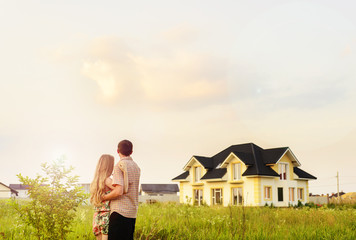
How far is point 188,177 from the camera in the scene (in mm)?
39125

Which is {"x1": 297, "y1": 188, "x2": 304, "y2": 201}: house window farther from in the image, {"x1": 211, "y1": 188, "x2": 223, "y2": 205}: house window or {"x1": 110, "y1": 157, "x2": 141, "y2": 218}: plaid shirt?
{"x1": 110, "y1": 157, "x2": 141, "y2": 218}: plaid shirt

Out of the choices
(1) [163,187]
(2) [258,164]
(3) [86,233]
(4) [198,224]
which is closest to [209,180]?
(2) [258,164]

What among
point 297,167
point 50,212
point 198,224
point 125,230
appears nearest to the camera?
point 125,230

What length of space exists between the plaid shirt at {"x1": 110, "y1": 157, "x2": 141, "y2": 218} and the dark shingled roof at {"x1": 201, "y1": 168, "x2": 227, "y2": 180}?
2920 cm

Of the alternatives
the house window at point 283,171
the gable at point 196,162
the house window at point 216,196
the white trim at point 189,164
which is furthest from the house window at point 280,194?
the white trim at point 189,164

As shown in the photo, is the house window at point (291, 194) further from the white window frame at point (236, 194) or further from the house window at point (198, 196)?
the house window at point (198, 196)

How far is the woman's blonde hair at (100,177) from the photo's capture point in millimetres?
6023

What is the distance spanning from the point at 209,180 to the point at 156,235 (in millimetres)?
26764

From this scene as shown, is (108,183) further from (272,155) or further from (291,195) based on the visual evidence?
(291,195)

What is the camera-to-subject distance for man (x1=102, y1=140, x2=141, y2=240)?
576 centimetres

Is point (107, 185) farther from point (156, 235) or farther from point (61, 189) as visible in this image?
point (156, 235)

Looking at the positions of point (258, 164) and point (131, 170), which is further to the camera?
point (258, 164)

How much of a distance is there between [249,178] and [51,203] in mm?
27772

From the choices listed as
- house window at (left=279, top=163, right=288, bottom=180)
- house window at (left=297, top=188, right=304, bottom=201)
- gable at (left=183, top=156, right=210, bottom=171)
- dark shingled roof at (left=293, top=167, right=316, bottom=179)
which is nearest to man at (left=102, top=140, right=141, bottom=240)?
house window at (left=279, top=163, right=288, bottom=180)
